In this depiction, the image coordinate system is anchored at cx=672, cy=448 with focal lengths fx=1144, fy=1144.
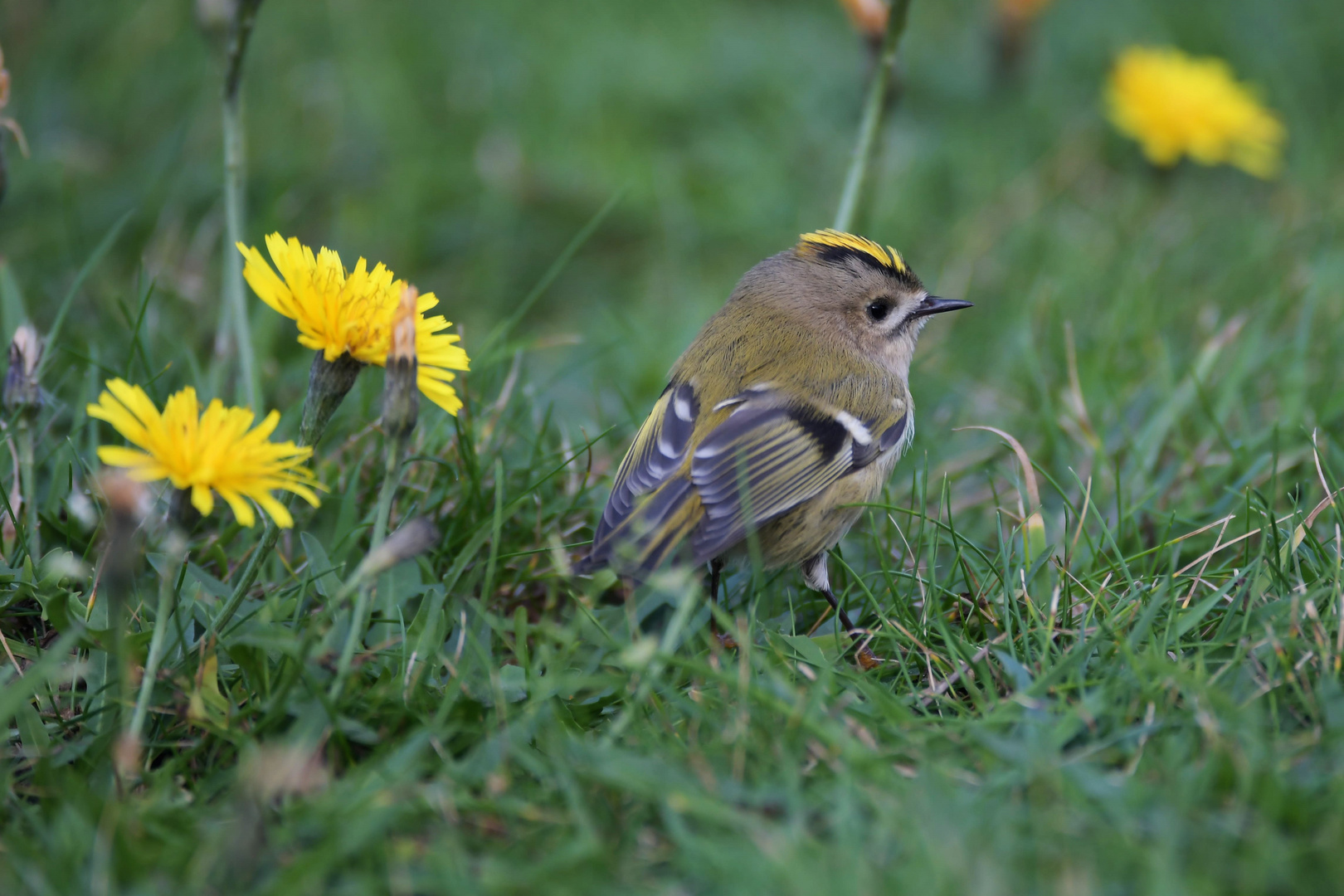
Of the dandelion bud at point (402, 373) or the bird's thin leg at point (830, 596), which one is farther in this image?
the bird's thin leg at point (830, 596)

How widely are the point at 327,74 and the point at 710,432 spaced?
3302 mm

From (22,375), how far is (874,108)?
216 cm

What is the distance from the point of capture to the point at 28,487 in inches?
89.1

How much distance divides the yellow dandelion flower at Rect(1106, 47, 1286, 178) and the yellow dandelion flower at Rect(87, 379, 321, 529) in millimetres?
4157

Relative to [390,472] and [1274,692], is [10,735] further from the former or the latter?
[1274,692]

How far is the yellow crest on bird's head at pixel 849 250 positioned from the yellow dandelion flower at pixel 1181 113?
6.98ft

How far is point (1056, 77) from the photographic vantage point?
18.5 ft

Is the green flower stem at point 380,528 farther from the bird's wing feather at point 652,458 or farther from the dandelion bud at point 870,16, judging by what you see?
the dandelion bud at point 870,16

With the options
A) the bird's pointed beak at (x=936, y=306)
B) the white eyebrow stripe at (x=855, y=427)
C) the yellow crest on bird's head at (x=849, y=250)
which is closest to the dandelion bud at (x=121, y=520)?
the white eyebrow stripe at (x=855, y=427)

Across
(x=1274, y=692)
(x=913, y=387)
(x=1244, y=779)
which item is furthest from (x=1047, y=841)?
(x=913, y=387)

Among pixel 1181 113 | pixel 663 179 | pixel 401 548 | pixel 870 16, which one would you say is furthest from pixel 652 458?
pixel 1181 113

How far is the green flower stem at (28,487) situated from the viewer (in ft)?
7.38

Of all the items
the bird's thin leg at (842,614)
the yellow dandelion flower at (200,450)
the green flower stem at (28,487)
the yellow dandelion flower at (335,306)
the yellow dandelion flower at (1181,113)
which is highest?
the yellow dandelion flower at (1181,113)

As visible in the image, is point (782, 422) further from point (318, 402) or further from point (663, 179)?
point (663, 179)
